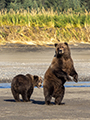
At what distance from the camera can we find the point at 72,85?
966cm

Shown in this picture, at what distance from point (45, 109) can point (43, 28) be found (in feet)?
65.5

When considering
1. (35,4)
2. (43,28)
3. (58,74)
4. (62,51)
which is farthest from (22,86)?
(35,4)

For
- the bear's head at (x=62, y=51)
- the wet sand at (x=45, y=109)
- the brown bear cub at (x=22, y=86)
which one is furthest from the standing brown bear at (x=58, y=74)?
the brown bear cub at (x=22, y=86)

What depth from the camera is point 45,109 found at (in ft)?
20.1

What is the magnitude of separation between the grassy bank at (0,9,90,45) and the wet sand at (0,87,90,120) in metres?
16.4

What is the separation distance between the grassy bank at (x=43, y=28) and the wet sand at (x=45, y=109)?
16374 millimetres

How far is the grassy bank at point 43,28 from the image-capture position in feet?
80.3

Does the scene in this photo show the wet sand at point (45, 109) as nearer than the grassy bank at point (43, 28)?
Yes

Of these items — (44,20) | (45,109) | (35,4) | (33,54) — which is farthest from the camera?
(35,4)

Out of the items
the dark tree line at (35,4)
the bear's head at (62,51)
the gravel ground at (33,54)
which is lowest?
the gravel ground at (33,54)

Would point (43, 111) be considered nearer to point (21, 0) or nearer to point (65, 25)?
point (65, 25)

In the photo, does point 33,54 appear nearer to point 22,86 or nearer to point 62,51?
point 22,86

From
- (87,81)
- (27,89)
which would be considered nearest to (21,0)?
(87,81)

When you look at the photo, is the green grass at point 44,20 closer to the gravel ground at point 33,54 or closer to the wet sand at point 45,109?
the gravel ground at point 33,54
